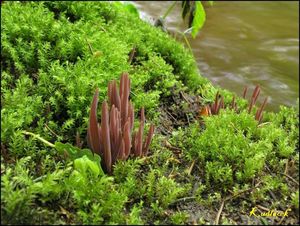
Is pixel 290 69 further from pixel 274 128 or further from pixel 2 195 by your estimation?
pixel 2 195

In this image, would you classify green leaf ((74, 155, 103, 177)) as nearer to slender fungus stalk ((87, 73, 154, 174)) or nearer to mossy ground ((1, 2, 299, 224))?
mossy ground ((1, 2, 299, 224))

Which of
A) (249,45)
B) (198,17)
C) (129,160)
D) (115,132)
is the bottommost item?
(249,45)

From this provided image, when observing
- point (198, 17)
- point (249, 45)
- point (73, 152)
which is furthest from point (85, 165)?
point (249, 45)

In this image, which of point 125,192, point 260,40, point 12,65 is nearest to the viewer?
point 125,192

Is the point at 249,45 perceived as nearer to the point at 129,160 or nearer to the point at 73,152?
the point at 129,160

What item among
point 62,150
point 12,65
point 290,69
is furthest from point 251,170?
point 290,69

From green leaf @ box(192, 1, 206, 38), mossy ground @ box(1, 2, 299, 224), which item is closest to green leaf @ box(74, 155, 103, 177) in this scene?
mossy ground @ box(1, 2, 299, 224)

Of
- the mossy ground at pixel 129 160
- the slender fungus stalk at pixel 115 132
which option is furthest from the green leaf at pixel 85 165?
the slender fungus stalk at pixel 115 132
